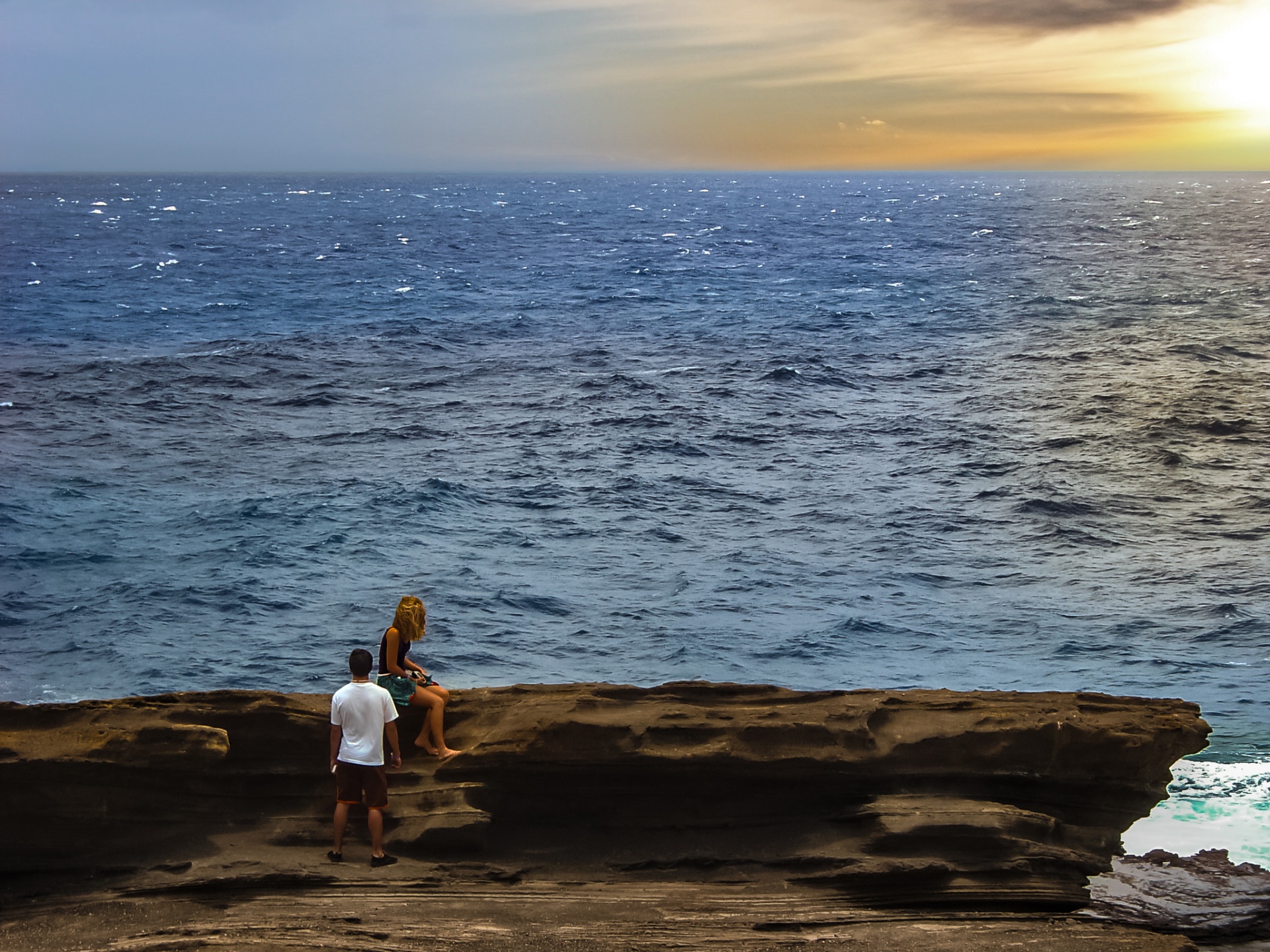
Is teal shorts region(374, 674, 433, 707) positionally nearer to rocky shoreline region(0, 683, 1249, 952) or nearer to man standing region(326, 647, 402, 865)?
rocky shoreline region(0, 683, 1249, 952)

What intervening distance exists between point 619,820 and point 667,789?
1.54 feet

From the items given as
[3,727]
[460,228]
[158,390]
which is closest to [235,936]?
[3,727]

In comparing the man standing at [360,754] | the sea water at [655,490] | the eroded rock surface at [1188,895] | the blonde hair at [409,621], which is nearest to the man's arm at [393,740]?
the man standing at [360,754]

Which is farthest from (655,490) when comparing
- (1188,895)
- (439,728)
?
(1188,895)

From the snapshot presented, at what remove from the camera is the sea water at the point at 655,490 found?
781 inches

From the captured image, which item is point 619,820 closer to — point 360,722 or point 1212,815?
point 360,722

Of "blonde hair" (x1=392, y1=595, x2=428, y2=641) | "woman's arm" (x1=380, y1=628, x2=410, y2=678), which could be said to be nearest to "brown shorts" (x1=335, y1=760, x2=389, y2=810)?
"woman's arm" (x1=380, y1=628, x2=410, y2=678)

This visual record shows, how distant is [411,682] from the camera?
930 centimetres

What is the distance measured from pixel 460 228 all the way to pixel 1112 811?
116 metres

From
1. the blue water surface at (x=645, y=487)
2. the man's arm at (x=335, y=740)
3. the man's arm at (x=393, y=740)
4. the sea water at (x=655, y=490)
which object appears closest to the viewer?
the man's arm at (x=335, y=740)

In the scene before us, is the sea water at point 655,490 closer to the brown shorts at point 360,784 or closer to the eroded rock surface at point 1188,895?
the eroded rock surface at point 1188,895

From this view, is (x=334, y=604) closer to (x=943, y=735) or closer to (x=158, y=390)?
(x=943, y=735)

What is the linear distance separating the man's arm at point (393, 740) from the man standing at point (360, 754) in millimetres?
169

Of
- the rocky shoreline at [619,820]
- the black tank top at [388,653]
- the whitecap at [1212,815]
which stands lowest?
the whitecap at [1212,815]
